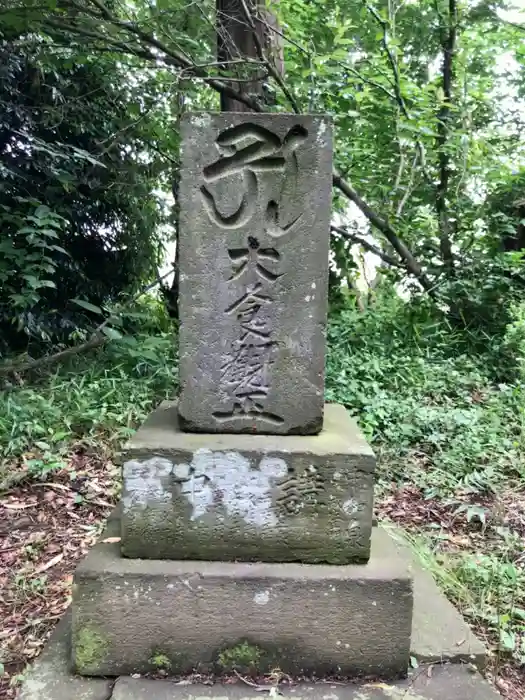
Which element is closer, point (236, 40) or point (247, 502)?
point (247, 502)

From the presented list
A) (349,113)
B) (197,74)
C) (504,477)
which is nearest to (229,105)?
(197,74)

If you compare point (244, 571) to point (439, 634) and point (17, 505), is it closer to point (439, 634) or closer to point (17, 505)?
point (439, 634)

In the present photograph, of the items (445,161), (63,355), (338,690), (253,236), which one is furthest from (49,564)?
(445,161)

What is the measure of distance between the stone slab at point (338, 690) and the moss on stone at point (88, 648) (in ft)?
0.33

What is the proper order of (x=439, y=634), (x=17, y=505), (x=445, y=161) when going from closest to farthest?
(x=439, y=634)
(x=17, y=505)
(x=445, y=161)

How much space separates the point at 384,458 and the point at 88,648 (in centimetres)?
242

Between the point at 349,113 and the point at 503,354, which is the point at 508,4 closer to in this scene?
the point at 349,113

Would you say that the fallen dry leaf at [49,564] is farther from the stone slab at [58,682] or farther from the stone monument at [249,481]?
the stone monument at [249,481]

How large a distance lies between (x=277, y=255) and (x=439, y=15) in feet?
14.5

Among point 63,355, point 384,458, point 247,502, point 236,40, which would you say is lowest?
point 384,458

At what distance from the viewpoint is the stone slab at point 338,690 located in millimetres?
1767

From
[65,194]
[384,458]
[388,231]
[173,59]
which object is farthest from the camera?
[388,231]

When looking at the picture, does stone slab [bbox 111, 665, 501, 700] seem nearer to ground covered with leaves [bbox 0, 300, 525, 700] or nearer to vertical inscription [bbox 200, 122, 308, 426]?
ground covered with leaves [bbox 0, 300, 525, 700]

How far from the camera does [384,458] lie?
152 inches
